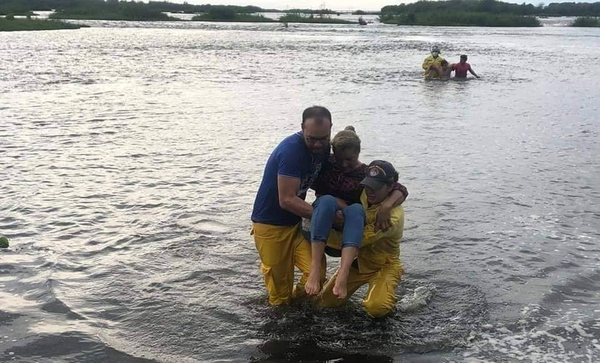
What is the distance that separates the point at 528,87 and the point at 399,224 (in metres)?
→ 22.0

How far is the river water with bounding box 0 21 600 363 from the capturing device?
20.0ft

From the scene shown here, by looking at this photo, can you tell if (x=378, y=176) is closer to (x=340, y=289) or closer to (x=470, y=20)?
(x=340, y=289)

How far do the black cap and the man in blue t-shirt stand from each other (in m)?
0.48

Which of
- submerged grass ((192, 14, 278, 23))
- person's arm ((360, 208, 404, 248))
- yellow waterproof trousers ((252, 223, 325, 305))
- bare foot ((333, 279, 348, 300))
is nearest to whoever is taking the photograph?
bare foot ((333, 279, 348, 300))

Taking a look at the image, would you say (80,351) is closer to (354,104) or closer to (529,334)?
(529,334)

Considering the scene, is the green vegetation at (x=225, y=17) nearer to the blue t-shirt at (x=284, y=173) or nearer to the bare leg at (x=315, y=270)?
the blue t-shirt at (x=284, y=173)

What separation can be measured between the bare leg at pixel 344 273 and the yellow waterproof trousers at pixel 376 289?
59 centimetres

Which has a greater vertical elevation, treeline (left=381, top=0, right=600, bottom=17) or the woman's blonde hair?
treeline (left=381, top=0, right=600, bottom=17)

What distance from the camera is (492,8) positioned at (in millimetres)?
137000

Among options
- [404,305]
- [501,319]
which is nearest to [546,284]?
[501,319]

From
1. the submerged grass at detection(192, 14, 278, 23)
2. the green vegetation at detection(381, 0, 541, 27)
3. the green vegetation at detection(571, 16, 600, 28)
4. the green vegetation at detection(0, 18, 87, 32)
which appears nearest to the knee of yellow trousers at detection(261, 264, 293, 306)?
the green vegetation at detection(0, 18, 87, 32)

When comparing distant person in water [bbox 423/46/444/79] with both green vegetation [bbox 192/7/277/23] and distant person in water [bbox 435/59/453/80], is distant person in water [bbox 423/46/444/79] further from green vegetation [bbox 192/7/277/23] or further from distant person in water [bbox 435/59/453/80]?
green vegetation [bbox 192/7/277/23]

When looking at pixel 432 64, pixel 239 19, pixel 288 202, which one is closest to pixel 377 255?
pixel 288 202

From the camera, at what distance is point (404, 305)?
22.4ft
